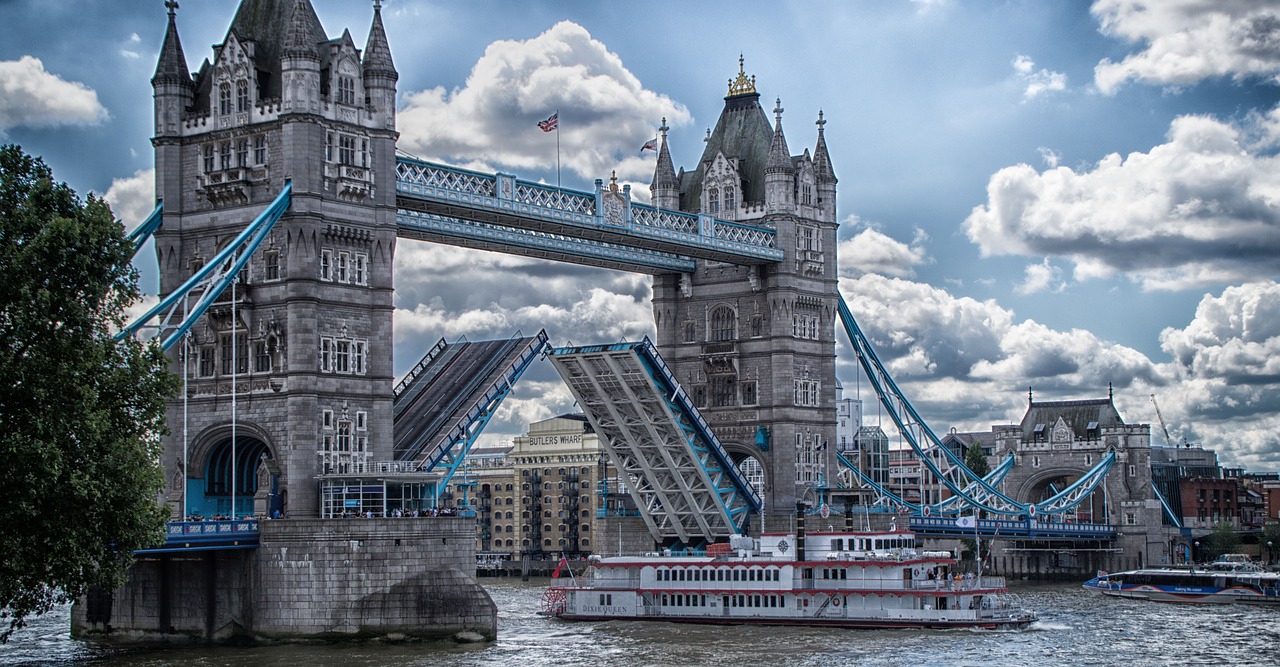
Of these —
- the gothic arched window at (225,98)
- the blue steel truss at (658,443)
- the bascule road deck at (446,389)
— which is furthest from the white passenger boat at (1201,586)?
the gothic arched window at (225,98)

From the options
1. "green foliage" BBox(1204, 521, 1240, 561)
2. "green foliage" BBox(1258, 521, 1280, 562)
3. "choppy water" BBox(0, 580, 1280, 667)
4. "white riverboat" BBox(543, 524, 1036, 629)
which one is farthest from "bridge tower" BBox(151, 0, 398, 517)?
"green foliage" BBox(1258, 521, 1280, 562)

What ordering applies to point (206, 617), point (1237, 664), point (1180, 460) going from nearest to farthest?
1. point (1237, 664)
2. point (206, 617)
3. point (1180, 460)

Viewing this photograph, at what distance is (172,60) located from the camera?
71.3 meters

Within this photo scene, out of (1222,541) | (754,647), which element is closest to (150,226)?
(754,647)

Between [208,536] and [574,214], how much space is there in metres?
26.4

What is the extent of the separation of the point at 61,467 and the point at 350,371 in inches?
848

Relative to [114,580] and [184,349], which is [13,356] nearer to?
[114,580]

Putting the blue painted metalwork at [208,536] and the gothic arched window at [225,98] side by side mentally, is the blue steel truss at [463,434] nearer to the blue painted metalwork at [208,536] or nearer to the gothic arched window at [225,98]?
the blue painted metalwork at [208,536]

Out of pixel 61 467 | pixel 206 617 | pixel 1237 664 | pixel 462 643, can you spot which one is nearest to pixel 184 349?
pixel 206 617

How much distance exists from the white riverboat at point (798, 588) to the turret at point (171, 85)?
27.2 meters

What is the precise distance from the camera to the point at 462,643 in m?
63.5

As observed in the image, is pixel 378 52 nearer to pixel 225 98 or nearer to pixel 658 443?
pixel 225 98

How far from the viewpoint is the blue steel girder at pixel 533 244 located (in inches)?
2992

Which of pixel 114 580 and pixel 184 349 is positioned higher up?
pixel 184 349
